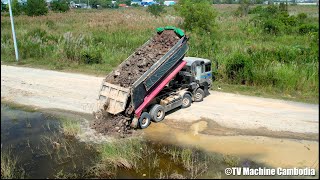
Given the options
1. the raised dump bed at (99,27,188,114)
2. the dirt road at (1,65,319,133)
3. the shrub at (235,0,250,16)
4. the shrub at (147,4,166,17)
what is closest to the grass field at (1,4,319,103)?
the dirt road at (1,65,319,133)

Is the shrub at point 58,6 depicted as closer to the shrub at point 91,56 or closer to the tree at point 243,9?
the tree at point 243,9

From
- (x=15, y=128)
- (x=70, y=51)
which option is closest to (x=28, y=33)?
(x=70, y=51)

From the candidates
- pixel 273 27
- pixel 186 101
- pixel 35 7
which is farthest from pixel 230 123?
pixel 35 7

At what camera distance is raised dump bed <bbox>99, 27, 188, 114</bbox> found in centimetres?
1137

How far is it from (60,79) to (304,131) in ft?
44.3

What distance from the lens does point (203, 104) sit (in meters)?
14.6

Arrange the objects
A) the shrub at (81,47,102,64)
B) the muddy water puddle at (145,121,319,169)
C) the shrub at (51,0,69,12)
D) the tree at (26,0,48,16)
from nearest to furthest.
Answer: the muddy water puddle at (145,121,319,169), the shrub at (81,47,102,64), the tree at (26,0,48,16), the shrub at (51,0,69,12)

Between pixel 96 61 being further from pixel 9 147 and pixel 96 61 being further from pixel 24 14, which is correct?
pixel 24 14

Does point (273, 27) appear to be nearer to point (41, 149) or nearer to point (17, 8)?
point (41, 149)


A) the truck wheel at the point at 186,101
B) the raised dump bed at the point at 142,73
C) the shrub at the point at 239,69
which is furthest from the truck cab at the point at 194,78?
the shrub at the point at 239,69

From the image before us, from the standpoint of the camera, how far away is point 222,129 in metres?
12.1

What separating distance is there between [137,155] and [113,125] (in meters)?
2.07

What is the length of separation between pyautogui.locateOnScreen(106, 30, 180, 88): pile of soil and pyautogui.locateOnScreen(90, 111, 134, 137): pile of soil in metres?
1.24

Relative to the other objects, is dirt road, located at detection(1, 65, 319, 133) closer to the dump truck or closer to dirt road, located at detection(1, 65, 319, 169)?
dirt road, located at detection(1, 65, 319, 169)
